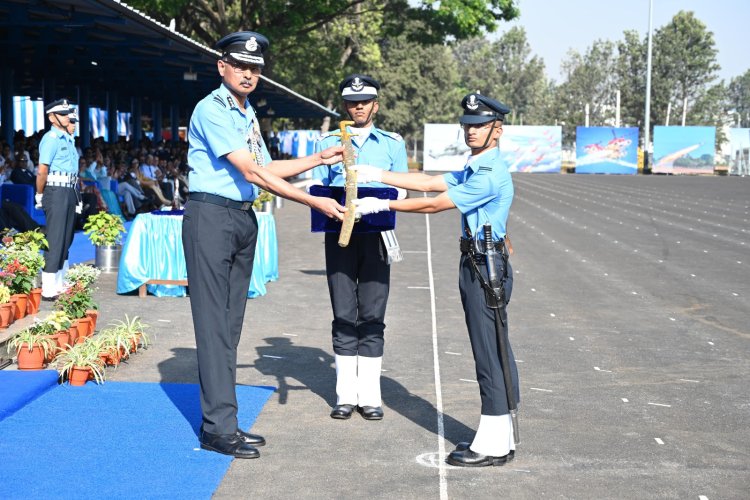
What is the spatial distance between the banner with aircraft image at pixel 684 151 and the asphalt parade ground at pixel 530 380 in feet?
197

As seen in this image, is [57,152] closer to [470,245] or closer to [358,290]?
[358,290]

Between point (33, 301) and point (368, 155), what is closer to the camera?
point (368, 155)

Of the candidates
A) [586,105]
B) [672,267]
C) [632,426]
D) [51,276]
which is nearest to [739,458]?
[632,426]

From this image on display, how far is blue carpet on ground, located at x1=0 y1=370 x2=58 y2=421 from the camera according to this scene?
6977mm

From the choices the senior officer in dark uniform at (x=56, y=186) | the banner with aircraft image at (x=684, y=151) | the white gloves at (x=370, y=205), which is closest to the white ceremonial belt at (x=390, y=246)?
the white gloves at (x=370, y=205)

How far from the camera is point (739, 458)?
6297mm

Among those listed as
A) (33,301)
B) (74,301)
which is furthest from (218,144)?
(33,301)

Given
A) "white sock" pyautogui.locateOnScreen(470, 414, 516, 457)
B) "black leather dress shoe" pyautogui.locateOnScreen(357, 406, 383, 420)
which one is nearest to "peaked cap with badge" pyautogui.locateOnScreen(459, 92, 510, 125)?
"white sock" pyautogui.locateOnScreen(470, 414, 516, 457)

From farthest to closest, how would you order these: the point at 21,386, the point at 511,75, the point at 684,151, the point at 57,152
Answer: the point at 511,75 → the point at 684,151 → the point at 57,152 → the point at 21,386

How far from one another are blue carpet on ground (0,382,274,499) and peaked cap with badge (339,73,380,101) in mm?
2221

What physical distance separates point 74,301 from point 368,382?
3.33 m

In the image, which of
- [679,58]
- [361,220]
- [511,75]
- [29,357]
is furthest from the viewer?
[511,75]

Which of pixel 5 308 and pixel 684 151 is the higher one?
pixel 684 151

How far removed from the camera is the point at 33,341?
8094 mm
